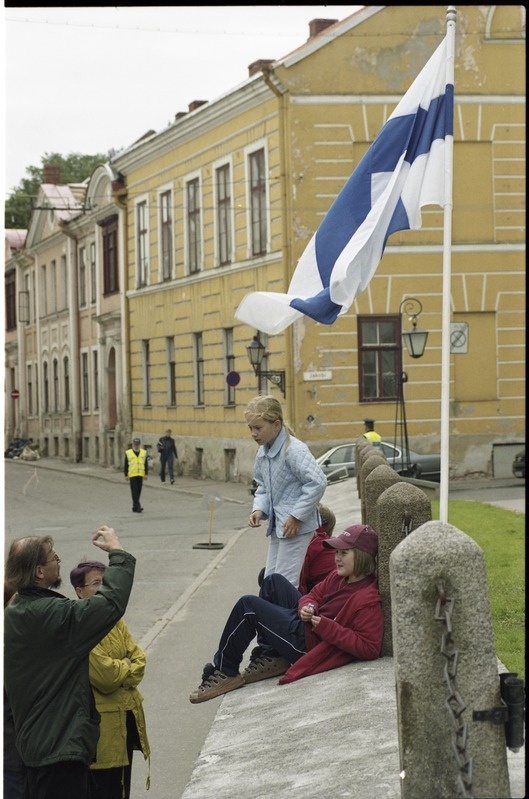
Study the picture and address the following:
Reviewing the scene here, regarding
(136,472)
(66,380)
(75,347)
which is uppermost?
(75,347)

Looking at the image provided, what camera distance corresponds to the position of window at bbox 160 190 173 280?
131 ft

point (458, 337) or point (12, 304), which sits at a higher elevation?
point (12, 304)

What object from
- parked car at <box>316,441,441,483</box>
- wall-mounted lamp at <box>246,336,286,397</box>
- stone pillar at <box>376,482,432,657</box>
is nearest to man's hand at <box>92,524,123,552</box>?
stone pillar at <box>376,482,432,657</box>

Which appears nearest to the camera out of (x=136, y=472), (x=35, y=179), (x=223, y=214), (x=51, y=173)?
(x=136, y=472)

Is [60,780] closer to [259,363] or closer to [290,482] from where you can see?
[290,482]

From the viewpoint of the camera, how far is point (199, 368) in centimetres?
3816

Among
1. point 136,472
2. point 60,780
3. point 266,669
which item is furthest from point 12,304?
point 60,780

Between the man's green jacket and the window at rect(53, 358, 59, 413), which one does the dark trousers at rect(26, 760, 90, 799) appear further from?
the window at rect(53, 358, 59, 413)

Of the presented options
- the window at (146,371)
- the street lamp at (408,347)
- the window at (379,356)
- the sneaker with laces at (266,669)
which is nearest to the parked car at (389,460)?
the street lamp at (408,347)

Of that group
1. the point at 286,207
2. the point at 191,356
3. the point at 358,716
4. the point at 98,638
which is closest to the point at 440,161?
the point at 358,716

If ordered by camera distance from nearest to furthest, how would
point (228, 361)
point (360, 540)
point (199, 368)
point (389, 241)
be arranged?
point (360, 540) < point (389, 241) < point (228, 361) < point (199, 368)

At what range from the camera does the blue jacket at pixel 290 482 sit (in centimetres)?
870

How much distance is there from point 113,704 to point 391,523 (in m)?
2.33

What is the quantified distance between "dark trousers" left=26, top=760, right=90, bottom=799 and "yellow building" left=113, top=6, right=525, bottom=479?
26397mm
